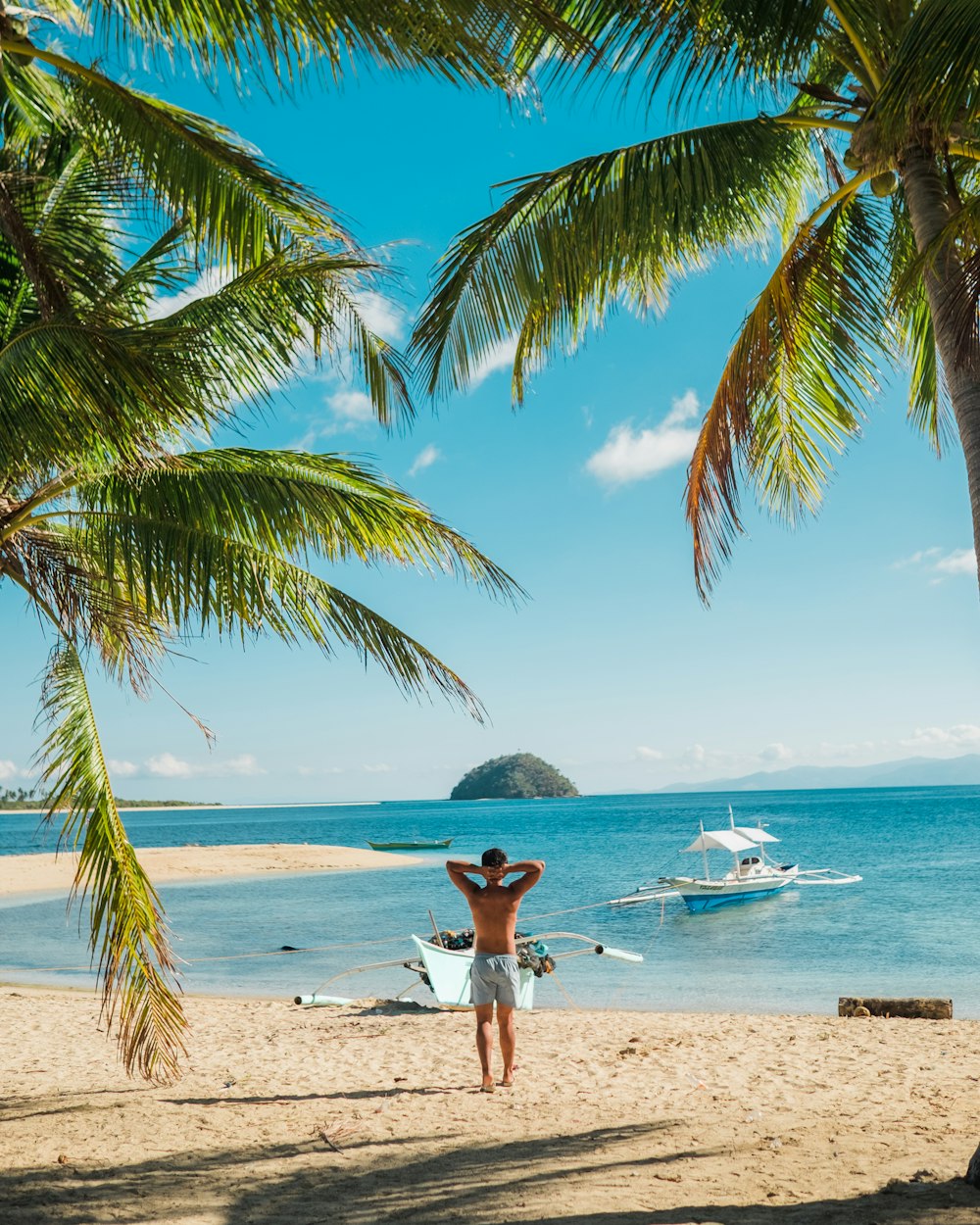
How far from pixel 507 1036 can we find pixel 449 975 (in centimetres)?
446

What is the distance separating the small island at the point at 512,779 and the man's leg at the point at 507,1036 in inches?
6367

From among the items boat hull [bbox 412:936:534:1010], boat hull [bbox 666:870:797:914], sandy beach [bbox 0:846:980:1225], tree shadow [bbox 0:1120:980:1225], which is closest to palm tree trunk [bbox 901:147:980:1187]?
tree shadow [bbox 0:1120:980:1225]

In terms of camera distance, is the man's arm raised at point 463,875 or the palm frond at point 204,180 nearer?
the palm frond at point 204,180

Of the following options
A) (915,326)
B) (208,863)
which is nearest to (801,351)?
(915,326)

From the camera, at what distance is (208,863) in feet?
130

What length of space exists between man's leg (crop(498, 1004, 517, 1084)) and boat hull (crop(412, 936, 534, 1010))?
382cm

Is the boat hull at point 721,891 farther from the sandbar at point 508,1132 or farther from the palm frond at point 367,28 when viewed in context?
the palm frond at point 367,28

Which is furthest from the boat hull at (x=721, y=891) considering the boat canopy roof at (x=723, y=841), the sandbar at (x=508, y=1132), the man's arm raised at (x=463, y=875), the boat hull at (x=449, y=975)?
the man's arm raised at (x=463, y=875)

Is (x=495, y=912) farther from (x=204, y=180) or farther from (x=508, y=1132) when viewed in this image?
(x=204, y=180)

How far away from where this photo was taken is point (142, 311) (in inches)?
222

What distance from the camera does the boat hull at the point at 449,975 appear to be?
33.6 feet

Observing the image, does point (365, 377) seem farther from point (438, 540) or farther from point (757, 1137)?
point (757, 1137)

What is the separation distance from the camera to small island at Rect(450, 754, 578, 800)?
16675 cm

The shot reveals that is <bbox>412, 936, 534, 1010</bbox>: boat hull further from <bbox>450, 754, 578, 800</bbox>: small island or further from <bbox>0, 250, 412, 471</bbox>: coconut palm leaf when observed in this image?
<bbox>450, 754, 578, 800</bbox>: small island
